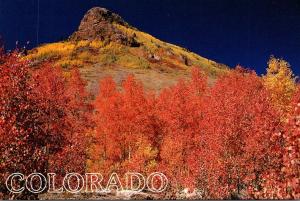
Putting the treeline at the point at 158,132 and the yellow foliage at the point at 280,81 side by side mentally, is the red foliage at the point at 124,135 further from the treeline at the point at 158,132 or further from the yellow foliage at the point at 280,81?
the yellow foliage at the point at 280,81

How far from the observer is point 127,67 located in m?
103

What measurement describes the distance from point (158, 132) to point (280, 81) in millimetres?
17549

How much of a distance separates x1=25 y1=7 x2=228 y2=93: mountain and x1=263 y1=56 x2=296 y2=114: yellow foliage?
2215 centimetres

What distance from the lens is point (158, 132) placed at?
→ 47.6m

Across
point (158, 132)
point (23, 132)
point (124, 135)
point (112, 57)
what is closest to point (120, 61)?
point (112, 57)

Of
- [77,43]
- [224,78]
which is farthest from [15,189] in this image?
[77,43]

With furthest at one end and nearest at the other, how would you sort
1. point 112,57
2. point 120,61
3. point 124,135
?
1. point 112,57
2. point 120,61
3. point 124,135

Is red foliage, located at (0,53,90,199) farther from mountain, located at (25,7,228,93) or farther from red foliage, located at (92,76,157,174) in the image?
mountain, located at (25,7,228,93)

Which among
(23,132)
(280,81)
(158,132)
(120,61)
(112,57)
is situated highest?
(112,57)

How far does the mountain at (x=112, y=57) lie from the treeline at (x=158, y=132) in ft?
92.7

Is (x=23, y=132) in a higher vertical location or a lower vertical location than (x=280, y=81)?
lower

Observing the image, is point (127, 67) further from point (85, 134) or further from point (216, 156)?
point (216, 156)

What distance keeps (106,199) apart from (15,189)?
11.7 metres

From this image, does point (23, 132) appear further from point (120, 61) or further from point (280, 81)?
point (120, 61)
